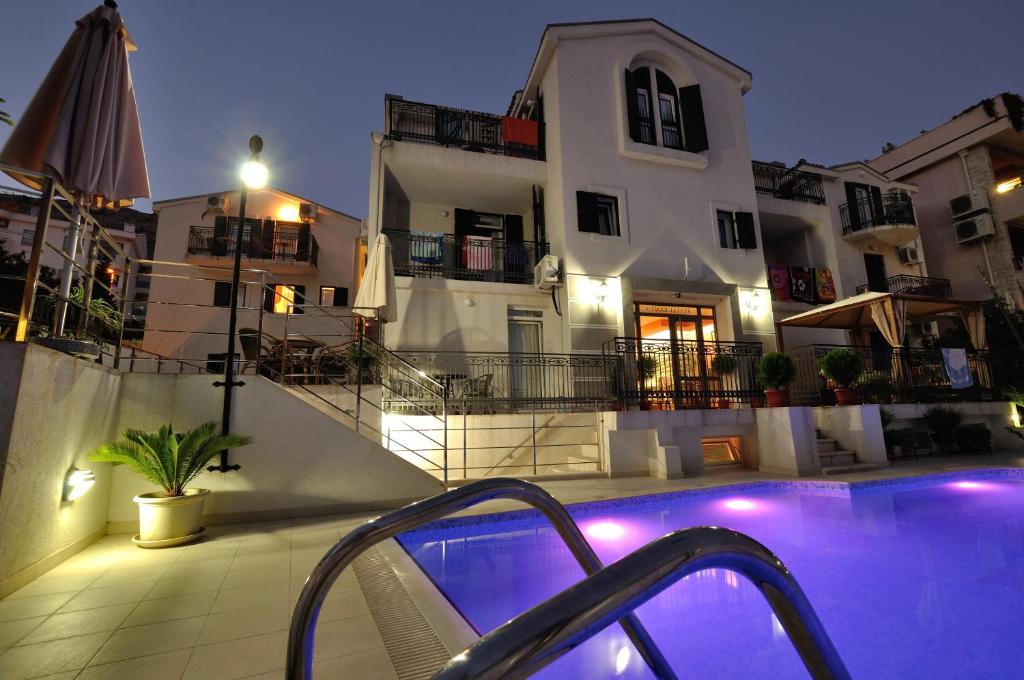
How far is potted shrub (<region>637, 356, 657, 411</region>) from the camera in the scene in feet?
31.5

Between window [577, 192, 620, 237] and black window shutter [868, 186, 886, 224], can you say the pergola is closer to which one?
black window shutter [868, 186, 886, 224]

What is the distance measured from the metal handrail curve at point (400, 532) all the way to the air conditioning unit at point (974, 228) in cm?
2553

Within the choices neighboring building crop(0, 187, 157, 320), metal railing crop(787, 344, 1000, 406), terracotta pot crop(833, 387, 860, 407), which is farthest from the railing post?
neighboring building crop(0, 187, 157, 320)

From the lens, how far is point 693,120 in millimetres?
13617

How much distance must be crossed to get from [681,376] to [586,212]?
16.5 ft

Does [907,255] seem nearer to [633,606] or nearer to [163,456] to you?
[633,606]

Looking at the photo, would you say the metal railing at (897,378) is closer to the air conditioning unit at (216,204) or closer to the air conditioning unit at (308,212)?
the air conditioning unit at (308,212)

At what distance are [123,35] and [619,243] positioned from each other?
34.1ft

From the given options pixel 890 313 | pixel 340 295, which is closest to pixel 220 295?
pixel 340 295

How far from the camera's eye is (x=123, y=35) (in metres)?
4.75

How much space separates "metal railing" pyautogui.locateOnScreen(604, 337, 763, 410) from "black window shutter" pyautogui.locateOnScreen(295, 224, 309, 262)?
50.8 feet

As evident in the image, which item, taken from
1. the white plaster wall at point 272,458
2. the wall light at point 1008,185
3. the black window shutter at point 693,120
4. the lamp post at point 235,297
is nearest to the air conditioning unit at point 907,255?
the wall light at point 1008,185

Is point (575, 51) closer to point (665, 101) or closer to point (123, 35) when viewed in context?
point (665, 101)

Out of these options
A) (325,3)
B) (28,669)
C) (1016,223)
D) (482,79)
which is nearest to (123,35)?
(28,669)
